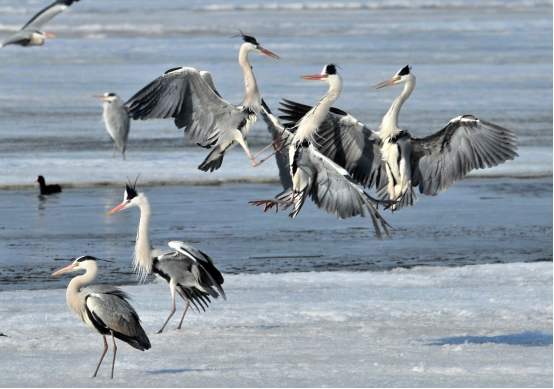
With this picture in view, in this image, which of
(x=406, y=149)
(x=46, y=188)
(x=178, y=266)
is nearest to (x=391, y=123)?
(x=406, y=149)

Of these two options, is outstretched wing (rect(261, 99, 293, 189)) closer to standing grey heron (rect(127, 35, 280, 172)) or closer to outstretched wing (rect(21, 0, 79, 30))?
standing grey heron (rect(127, 35, 280, 172))

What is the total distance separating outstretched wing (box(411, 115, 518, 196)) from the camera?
28.7 feet

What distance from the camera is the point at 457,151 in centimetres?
888

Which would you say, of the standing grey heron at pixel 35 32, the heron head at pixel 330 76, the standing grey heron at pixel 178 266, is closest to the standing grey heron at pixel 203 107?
the heron head at pixel 330 76

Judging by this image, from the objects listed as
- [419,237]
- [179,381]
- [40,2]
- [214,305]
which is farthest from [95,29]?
[179,381]

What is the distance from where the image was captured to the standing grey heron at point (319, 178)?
713 centimetres

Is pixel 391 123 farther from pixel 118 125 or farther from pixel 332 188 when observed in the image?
pixel 118 125

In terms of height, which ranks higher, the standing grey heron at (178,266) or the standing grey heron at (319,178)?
the standing grey heron at (319,178)

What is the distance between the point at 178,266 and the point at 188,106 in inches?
77.4

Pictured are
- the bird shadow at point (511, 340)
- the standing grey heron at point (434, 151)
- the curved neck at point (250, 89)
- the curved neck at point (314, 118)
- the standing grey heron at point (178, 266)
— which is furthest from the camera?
the standing grey heron at point (434, 151)

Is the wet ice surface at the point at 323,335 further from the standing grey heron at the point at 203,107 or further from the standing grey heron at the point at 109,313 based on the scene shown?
the standing grey heron at the point at 203,107

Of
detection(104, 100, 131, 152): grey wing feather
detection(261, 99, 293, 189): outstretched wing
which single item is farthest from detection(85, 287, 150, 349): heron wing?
detection(104, 100, 131, 152): grey wing feather

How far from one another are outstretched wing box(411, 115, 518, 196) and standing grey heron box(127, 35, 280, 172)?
153 centimetres

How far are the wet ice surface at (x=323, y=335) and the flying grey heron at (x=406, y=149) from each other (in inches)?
32.7
